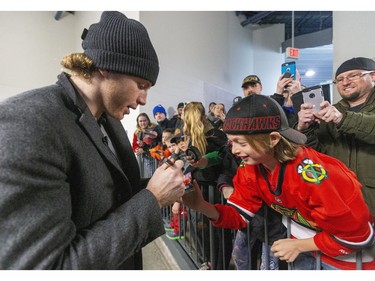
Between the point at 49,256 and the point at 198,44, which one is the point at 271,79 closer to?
the point at 198,44

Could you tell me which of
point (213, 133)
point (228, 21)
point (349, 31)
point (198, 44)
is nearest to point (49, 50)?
point (198, 44)

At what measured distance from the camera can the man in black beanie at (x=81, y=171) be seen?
465 mm

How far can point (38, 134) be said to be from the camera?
0.51m

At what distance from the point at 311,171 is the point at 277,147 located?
0.52 ft

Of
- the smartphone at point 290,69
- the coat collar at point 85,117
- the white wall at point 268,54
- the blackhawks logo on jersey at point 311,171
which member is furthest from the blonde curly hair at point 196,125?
the white wall at point 268,54

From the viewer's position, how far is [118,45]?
71 cm

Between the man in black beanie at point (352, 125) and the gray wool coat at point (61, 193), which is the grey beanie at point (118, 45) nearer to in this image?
the gray wool coat at point (61, 193)

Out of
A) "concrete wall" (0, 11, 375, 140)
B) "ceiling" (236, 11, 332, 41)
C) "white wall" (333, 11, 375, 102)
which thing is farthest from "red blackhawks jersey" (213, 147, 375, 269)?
"ceiling" (236, 11, 332, 41)

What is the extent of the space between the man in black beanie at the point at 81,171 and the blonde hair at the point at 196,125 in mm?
980

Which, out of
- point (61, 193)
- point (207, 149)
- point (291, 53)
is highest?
point (291, 53)

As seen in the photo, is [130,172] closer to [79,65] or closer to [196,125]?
[79,65]

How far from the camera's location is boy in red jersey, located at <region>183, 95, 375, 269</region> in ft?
2.90

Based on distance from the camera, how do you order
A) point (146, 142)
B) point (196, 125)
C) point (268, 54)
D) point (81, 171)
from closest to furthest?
point (81, 171), point (196, 125), point (146, 142), point (268, 54)

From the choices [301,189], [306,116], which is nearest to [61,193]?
[301,189]
